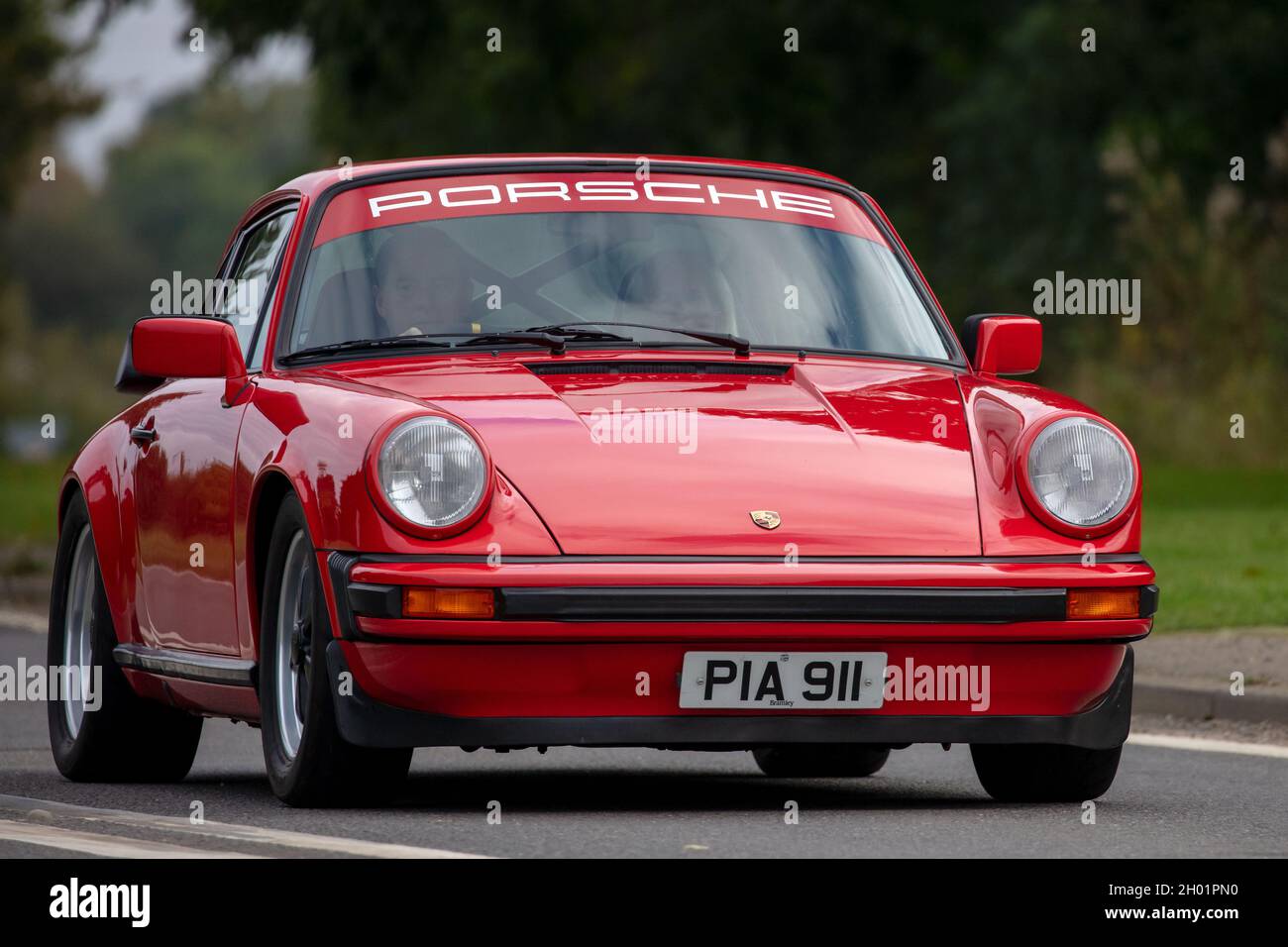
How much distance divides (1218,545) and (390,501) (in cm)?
1100

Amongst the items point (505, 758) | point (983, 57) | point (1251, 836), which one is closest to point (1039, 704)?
point (1251, 836)

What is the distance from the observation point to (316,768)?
6773 mm

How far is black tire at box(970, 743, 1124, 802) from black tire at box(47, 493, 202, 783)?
8.27 ft

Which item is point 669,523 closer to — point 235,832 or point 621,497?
point 621,497

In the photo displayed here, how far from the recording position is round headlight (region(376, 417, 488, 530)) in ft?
21.2

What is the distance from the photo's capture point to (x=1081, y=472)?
6867 mm

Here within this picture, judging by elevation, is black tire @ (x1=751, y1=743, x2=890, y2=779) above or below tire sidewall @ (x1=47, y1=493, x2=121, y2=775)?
Answer: below

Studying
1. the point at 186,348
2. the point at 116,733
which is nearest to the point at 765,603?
the point at 186,348

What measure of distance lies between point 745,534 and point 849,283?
4.95 ft

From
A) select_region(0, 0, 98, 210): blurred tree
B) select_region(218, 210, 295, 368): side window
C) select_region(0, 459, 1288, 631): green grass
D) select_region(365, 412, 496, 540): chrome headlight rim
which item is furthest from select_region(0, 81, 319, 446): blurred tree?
select_region(365, 412, 496, 540): chrome headlight rim

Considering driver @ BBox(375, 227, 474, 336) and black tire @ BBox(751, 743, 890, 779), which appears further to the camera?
black tire @ BBox(751, 743, 890, 779)

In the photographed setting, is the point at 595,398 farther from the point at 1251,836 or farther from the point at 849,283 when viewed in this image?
the point at 1251,836

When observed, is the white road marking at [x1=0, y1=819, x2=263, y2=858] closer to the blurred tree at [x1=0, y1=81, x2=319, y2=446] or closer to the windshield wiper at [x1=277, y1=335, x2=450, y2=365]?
the windshield wiper at [x1=277, y1=335, x2=450, y2=365]

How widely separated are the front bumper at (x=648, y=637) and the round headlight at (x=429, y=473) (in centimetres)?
13
